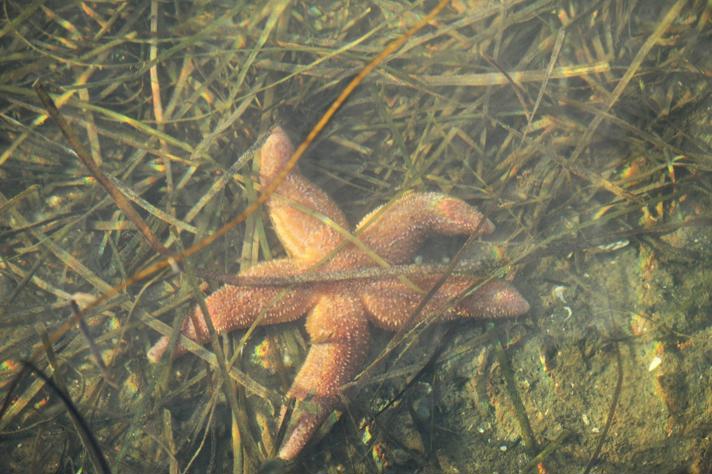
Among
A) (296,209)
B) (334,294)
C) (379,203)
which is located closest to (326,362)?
(334,294)

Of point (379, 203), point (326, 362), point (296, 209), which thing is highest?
point (296, 209)

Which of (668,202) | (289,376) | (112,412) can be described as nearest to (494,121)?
(668,202)

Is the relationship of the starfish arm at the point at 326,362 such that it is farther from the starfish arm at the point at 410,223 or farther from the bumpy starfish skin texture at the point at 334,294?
the starfish arm at the point at 410,223

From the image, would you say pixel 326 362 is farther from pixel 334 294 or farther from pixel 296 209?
pixel 296 209

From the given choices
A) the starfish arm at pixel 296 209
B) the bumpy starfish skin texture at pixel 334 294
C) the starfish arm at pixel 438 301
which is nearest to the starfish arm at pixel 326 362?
the bumpy starfish skin texture at pixel 334 294

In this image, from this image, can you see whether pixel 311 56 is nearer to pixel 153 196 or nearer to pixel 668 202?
pixel 153 196
